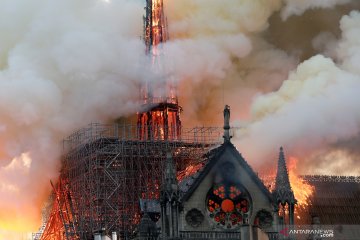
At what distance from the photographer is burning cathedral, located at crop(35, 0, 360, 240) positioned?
94.1 m

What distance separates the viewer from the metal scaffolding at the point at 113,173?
4592 inches

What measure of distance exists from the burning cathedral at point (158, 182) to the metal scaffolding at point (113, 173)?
0.34 ft

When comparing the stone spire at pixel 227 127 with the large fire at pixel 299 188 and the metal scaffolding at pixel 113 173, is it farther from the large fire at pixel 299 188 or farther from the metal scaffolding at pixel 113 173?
the metal scaffolding at pixel 113 173

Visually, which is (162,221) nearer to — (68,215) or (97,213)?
(97,213)

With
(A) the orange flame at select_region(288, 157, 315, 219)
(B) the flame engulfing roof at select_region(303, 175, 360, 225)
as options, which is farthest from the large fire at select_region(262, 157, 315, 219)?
(B) the flame engulfing roof at select_region(303, 175, 360, 225)

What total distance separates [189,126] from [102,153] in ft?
73.8

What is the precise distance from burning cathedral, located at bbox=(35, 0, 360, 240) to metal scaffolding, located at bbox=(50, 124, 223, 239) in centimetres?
10

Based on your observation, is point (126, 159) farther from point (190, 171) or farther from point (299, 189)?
point (190, 171)

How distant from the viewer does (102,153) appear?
382 feet

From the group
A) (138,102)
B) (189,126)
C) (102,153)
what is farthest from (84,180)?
(189,126)

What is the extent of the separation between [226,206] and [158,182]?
2552 centimetres

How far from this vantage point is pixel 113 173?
118 m

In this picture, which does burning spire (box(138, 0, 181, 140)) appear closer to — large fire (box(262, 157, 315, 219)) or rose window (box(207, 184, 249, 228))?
large fire (box(262, 157, 315, 219))

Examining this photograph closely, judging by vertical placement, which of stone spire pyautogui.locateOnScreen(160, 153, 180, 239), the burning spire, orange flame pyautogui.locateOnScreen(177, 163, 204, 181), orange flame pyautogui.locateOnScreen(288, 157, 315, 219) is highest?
the burning spire
